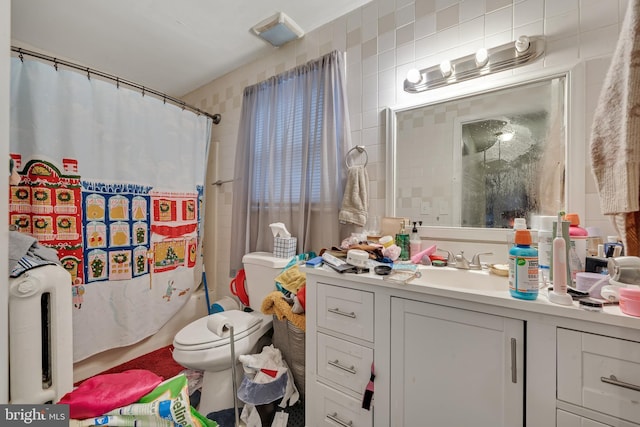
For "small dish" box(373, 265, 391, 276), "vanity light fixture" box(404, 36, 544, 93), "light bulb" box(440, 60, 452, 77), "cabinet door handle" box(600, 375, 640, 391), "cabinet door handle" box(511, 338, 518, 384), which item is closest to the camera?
"cabinet door handle" box(600, 375, 640, 391)

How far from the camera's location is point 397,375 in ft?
2.94

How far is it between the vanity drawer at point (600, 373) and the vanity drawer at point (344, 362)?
54 cm

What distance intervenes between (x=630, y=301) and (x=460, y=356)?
413 mm

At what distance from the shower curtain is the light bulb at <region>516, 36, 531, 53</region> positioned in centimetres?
214

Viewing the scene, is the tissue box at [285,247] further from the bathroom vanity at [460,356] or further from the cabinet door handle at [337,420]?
the cabinet door handle at [337,420]

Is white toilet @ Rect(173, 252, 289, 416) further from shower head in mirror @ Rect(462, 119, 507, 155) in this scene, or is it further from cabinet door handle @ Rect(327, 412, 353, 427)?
shower head in mirror @ Rect(462, 119, 507, 155)

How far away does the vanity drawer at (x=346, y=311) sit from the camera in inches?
38.2

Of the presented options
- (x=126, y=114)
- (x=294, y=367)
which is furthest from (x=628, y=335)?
(x=126, y=114)

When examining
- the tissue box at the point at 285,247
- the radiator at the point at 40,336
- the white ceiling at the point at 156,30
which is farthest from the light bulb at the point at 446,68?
the radiator at the point at 40,336

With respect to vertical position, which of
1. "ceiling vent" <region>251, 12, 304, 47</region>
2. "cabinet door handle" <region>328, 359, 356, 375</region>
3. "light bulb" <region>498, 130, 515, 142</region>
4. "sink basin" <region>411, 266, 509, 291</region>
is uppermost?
"ceiling vent" <region>251, 12, 304, 47</region>

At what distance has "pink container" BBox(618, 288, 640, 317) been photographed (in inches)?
23.1

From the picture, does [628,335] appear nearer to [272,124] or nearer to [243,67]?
[272,124]

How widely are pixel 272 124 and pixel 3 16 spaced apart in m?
1.26

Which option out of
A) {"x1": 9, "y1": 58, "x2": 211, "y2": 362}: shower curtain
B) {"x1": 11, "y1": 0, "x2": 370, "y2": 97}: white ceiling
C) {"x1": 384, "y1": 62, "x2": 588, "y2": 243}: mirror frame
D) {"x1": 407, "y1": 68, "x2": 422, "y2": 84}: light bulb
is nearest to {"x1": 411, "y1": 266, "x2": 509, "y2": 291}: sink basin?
{"x1": 384, "y1": 62, "x2": 588, "y2": 243}: mirror frame
